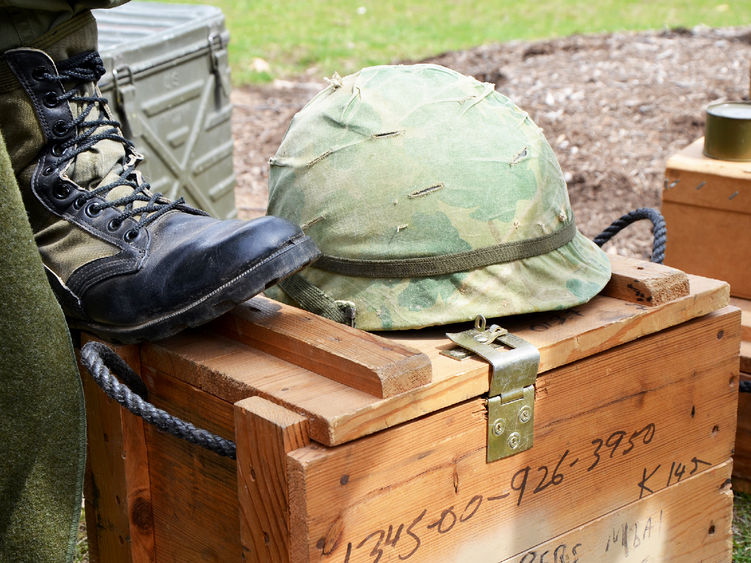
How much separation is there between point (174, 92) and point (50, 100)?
1.90m

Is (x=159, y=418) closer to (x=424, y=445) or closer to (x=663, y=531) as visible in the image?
(x=424, y=445)

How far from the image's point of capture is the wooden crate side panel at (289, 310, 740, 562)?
1324mm

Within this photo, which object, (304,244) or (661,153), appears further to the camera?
(661,153)

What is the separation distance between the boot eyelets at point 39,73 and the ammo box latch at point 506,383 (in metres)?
0.79

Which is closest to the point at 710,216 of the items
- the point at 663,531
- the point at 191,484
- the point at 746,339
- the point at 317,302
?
the point at 746,339

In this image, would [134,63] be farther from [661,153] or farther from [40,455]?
[661,153]

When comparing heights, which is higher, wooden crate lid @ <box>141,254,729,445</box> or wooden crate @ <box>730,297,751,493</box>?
wooden crate lid @ <box>141,254,729,445</box>

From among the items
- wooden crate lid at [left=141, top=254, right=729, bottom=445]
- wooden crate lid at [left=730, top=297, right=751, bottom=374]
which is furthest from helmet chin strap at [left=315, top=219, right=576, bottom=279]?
wooden crate lid at [left=730, top=297, right=751, bottom=374]

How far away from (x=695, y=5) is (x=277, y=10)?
441cm

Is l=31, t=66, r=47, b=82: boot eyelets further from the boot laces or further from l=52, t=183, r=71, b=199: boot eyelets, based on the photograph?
l=52, t=183, r=71, b=199: boot eyelets

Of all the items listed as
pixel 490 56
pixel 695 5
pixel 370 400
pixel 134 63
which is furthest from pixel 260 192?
pixel 695 5

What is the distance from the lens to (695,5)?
10133 mm

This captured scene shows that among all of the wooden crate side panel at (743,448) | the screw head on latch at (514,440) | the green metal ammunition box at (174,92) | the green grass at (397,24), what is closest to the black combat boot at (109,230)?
the screw head on latch at (514,440)

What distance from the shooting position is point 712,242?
2512 mm
